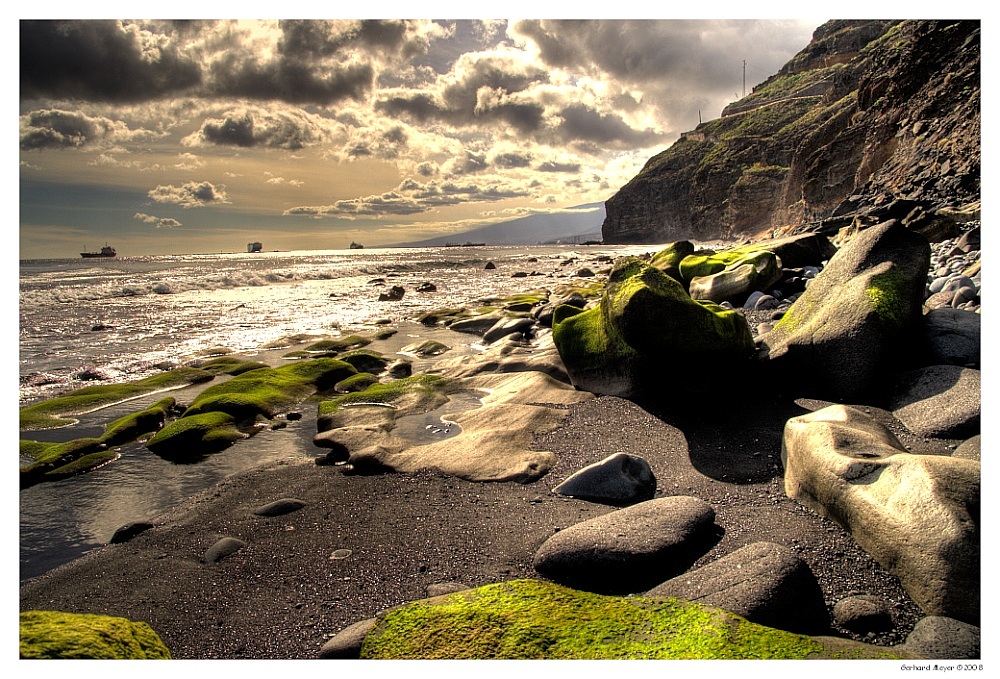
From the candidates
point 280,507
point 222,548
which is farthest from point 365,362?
point 222,548

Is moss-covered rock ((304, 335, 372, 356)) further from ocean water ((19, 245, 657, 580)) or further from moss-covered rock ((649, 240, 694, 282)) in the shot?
moss-covered rock ((649, 240, 694, 282))

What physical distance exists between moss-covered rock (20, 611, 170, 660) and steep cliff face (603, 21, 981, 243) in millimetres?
18080

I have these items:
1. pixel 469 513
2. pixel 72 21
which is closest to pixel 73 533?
pixel 469 513

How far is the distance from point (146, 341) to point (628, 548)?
1663cm

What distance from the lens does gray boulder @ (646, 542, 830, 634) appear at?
2.98m

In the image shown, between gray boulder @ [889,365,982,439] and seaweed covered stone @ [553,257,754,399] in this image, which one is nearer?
gray boulder @ [889,365,982,439]

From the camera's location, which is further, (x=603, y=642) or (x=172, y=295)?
(x=172, y=295)

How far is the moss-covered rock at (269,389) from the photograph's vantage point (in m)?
8.03

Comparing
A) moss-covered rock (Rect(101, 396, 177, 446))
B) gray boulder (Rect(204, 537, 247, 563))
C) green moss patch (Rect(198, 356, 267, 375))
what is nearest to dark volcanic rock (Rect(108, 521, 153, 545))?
gray boulder (Rect(204, 537, 247, 563))

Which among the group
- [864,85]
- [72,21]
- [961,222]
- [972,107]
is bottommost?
[961,222]

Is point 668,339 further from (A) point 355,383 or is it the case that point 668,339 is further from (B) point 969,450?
(A) point 355,383

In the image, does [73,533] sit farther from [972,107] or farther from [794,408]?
[972,107]
